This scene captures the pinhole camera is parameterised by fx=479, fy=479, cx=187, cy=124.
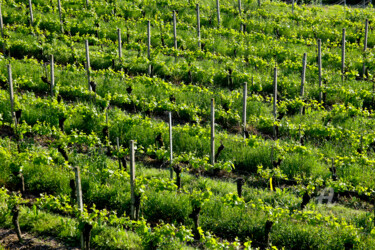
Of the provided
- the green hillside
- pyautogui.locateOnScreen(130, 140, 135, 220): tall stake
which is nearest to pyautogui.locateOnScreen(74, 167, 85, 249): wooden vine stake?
the green hillside

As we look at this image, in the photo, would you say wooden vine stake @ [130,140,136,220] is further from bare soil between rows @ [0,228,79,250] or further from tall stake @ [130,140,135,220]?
bare soil between rows @ [0,228,79,250]

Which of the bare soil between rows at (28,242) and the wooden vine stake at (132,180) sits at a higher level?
the wooden vine stake at (132,180)

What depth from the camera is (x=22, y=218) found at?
8.44 m

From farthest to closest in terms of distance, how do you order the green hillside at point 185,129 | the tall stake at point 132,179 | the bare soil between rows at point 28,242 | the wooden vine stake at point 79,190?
the green hillside at point 185,129 → the tall stake at point 132,179 → the bare soil between rows at point 28,242 → the wooden vine stake at point 79,190

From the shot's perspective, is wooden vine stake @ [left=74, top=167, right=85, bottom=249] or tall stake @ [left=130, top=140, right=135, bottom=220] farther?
tall stake @ [left=130, top=140, right=135, bottom=220]

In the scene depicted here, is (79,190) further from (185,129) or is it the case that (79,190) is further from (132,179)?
(185,129)

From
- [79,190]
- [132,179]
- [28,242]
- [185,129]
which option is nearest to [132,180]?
[132,179]

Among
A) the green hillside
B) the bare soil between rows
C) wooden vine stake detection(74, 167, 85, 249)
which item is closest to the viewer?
wooden vine stake detection(74, 167, 85, 249)

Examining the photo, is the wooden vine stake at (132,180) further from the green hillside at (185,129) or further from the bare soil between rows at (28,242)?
the bare soil between rows at (28,242)

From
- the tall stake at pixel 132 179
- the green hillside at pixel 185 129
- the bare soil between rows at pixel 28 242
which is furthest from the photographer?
the green hillside at pixel 185 129

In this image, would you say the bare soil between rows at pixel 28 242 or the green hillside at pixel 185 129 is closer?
the bare soil between rows at pixel 28 242

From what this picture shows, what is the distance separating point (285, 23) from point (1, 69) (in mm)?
10569

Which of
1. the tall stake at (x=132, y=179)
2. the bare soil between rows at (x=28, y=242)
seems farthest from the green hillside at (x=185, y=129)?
the bare soil between rows at (x=28, y=242)

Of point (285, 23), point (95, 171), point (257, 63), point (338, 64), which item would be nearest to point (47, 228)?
point (95, 171)
